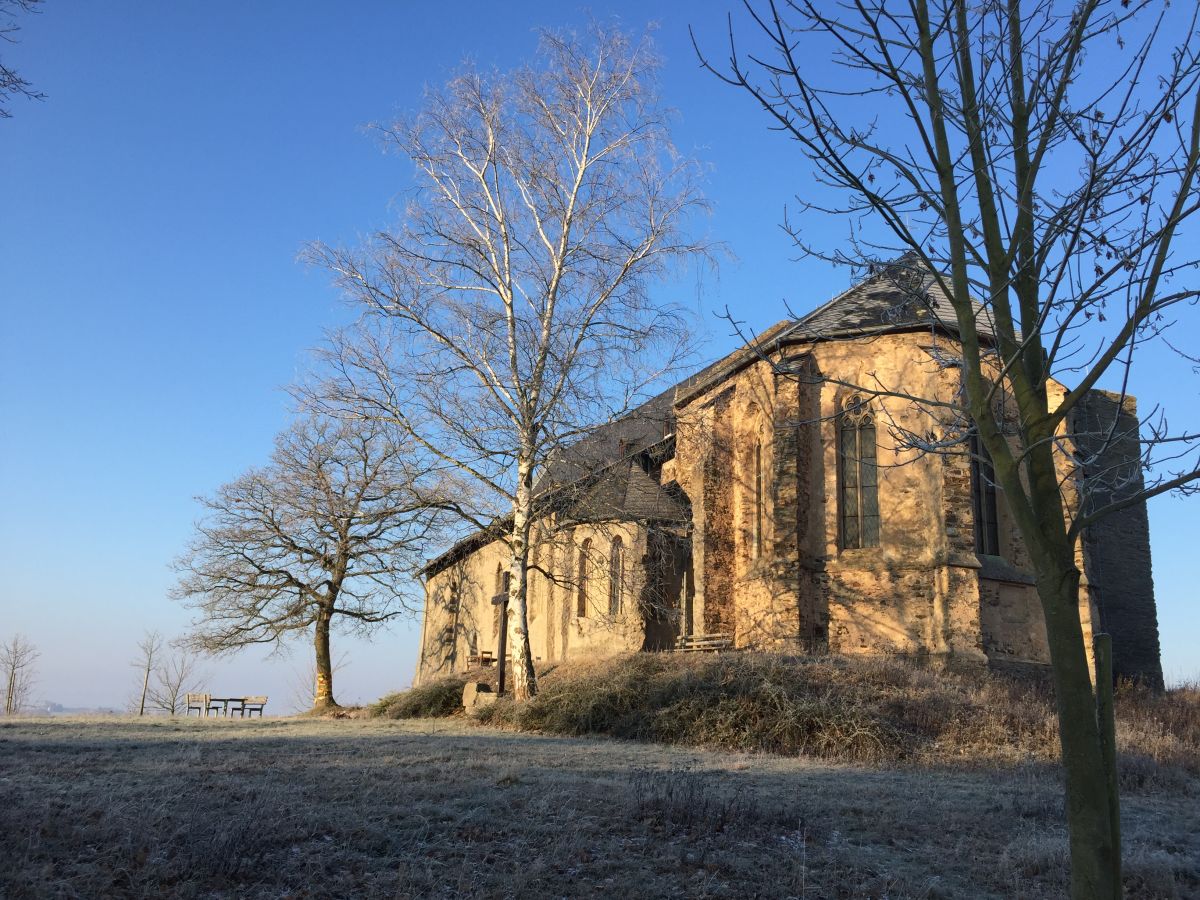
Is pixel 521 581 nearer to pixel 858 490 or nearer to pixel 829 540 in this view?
pixel 829 540

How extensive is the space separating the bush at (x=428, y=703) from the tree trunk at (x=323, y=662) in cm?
801

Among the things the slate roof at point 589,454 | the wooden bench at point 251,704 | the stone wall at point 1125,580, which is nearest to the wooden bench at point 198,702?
the wooden bench at point 251,704

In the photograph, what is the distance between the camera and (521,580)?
18.7 metres

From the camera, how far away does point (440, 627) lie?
39.0 m

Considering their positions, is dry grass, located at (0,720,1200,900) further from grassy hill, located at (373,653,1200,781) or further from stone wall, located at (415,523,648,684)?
stone wall, located at (415,523,648,684)

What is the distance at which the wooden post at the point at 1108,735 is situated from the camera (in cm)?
490

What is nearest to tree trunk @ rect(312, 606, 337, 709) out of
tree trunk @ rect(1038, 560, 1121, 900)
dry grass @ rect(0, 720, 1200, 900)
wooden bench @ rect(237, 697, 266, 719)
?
wooden bench @ rect(237, 697, 266, 719)

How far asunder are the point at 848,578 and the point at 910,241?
54.5 feet

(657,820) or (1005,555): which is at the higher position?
(1005,555)

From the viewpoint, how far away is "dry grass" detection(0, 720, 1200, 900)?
19.5ft

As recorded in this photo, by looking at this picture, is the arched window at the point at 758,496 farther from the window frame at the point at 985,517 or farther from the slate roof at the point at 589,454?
the window frame at the point at 985,517

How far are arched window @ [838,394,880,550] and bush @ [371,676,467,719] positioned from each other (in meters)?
9.36

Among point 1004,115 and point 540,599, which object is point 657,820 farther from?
point 540,599

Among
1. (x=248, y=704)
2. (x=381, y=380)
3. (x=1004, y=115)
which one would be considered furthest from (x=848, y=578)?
(x=248, y=704)
